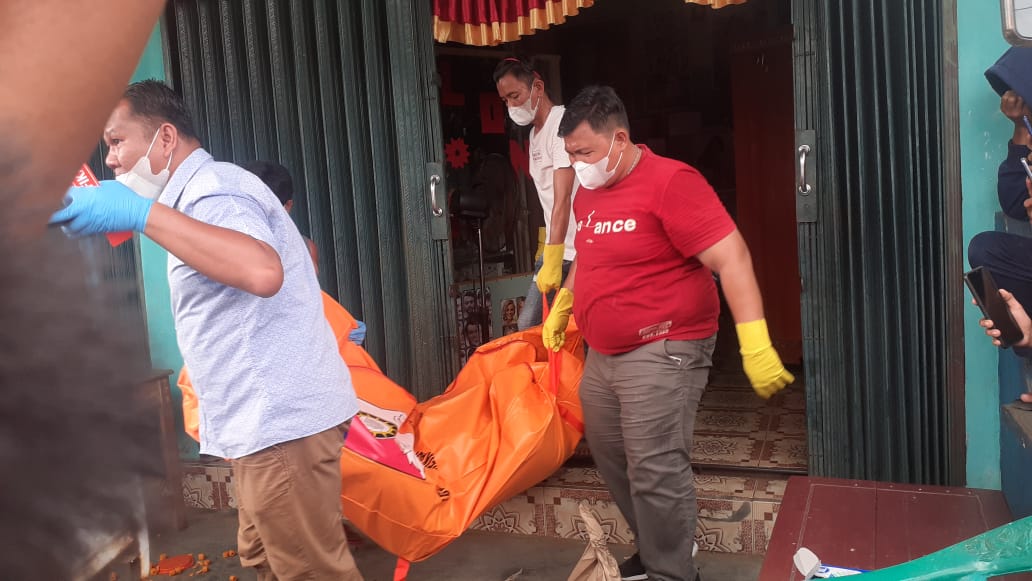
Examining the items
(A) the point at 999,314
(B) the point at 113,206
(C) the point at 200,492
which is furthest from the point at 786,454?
(B) the point at 113,206

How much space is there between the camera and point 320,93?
13.3 feet

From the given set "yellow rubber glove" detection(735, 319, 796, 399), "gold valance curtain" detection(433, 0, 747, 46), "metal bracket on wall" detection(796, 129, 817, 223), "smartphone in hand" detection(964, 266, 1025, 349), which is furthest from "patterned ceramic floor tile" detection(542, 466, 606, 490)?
"gold valance curtain" detection(433, 0, 747, 46)

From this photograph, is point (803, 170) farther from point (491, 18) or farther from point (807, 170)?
point (491, 18)

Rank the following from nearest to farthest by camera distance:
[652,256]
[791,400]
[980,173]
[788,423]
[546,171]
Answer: [652,256], [980,173], [546,171], [788,423], [791,400]

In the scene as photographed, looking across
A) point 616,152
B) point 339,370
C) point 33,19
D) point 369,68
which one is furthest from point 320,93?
point 33,19

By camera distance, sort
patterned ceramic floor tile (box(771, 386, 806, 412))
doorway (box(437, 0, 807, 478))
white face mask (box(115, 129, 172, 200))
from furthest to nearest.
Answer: patterned ceramic floor tile (box(771, 386, 806, 412)) < doorway (box(437, 0, 807, 478)) < white face mask (box(115, 129, 172, 200))

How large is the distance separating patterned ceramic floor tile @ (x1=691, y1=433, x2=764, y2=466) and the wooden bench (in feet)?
3.69

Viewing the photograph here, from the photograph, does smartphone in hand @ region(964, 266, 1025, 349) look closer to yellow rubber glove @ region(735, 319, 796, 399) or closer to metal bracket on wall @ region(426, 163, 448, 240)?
yellow rubber glove @ region(735, 319, 796, 399)

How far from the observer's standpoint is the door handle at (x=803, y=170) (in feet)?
10.2

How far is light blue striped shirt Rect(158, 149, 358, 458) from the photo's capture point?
78.7 inches

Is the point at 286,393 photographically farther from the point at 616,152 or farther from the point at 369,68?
the point at 369,68

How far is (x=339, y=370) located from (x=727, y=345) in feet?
17.6

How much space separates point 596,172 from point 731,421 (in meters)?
2.33

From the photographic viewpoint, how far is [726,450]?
13.4 feet
